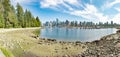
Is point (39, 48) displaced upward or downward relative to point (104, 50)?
downward

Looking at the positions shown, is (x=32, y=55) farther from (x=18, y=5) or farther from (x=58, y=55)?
(x=18, y=5)

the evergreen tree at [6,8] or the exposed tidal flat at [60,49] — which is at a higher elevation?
the evergreen tree at [6,8]

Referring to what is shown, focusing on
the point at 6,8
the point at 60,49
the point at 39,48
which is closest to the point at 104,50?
the point at 60,49

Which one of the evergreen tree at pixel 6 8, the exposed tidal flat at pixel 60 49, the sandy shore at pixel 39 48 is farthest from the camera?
the evergreen tree at pixel 6 8

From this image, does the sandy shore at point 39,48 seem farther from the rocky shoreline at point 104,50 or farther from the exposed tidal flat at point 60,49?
the rocky shoreline at point 104,50

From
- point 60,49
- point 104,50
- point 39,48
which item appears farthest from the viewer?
point 39,48

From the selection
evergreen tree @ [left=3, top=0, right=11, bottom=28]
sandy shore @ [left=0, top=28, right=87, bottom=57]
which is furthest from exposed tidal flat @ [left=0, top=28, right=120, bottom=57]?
evergreen tree @ [left=3, top=0, right=11, bottom=28]

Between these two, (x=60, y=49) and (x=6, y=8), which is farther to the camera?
(x=6, y=8)

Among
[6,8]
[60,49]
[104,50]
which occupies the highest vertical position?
[6,8]

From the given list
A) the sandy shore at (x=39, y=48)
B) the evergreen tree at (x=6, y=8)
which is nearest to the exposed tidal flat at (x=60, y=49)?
the sandy shore at (x=39, y=48)

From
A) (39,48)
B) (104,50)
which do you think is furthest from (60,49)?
(104,50)

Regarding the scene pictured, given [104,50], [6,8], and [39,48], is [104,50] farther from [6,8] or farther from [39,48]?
[6,8]

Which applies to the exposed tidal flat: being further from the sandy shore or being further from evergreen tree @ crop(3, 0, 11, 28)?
evergreen tree @ crop(3, 0, 11, 28)

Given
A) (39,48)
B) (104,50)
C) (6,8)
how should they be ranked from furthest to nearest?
(6,8)
(39,48)
(104,50)
